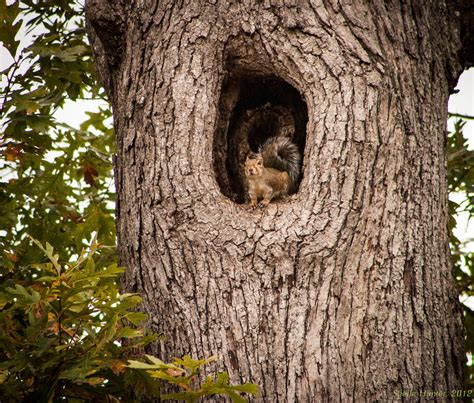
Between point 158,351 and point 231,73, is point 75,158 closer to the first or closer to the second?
A: point 231,73

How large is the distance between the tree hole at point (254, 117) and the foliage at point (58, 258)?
91 cm

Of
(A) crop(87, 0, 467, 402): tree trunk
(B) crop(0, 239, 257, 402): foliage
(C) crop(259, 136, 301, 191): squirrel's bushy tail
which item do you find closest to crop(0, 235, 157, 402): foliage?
(B) crop(0, 239, 257, 402): foliage

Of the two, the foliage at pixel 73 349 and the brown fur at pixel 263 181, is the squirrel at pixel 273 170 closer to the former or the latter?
the brown fur at pixel 263 181

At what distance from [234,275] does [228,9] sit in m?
1.33

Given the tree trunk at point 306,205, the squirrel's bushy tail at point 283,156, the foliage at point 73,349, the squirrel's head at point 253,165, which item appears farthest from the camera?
the squirrel's bushy tail at point 283,156

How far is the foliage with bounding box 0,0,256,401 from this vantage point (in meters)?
2.70

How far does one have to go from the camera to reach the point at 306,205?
306 cm

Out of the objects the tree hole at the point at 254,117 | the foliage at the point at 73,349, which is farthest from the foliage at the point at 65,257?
the tree hole at the point at 254,117

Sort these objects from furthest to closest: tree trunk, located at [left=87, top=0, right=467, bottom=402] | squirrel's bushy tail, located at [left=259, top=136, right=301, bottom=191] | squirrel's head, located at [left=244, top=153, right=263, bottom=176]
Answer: squirrel's bushy tail, located at [left=259, top=136, right=301, bottom=191]
squirrel's head, located at [left=244, top=153, right=263, bottom=176]
tree trunk, located at [left=87, top=0, right=467, bottom=402]

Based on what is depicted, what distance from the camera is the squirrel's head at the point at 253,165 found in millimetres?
3617

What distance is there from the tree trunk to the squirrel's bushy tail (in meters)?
0.45

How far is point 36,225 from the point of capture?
4688 millimetres

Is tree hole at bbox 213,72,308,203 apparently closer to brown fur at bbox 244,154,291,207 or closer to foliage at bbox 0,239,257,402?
brown fur at bbox 244,154,291,207

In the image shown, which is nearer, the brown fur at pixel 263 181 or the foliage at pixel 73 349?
the foliage at pixel 73 349
